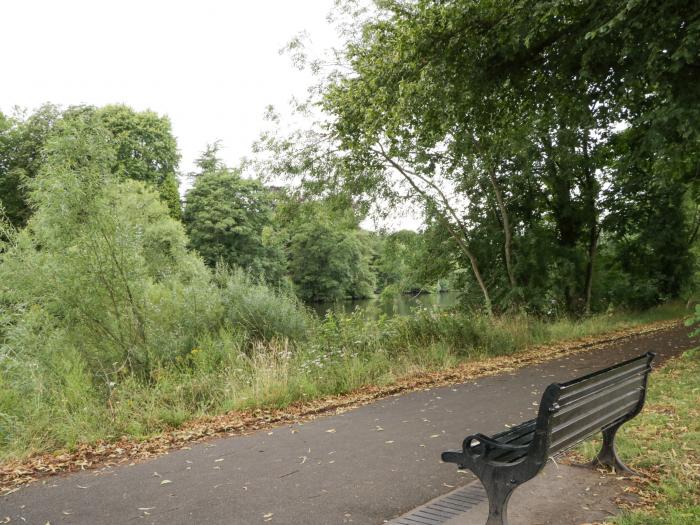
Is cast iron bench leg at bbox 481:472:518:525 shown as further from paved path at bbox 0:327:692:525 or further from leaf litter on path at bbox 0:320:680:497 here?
leaf litter on path at bbox 0:320:680:497

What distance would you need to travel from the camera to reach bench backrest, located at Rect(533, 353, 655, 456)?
3.38 meters

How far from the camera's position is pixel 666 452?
491 centimetres

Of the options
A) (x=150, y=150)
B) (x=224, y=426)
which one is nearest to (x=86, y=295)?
(x=224, y=426)

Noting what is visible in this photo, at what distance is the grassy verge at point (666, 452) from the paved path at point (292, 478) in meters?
1.33

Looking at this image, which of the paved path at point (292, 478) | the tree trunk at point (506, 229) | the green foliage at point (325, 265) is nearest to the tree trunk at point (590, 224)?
the tree trunk at point (506, 229)

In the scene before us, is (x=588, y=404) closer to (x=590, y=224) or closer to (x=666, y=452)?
(x=666, y=452)

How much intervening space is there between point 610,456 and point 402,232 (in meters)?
13.3

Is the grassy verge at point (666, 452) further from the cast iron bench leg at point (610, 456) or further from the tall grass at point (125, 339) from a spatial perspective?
the tall grass at point (125, 339)

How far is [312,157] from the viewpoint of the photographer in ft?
50.2

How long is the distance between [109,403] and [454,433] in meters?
4.65

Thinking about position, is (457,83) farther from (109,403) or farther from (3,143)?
(3,143)

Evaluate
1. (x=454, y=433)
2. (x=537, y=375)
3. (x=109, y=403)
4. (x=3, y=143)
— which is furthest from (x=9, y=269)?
(x=3, y=143)

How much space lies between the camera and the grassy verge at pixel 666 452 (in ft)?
12.1

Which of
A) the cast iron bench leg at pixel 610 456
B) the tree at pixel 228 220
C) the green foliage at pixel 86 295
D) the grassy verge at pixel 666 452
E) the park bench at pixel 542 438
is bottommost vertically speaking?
the grassy verge at pixel 666 452
